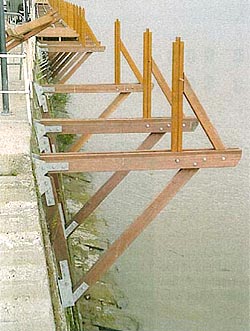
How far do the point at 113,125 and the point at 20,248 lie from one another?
3171 mm

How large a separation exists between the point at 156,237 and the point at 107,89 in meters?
2.27

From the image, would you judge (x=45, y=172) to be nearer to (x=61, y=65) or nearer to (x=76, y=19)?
(x=76, y=19)

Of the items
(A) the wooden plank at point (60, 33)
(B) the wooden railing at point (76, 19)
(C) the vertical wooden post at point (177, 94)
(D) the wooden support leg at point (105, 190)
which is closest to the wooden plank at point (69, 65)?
(A) the wooden plank at point (60, 33)

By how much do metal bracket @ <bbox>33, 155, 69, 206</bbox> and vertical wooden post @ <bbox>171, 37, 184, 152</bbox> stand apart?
0.94m

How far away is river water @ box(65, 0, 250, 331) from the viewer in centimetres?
817

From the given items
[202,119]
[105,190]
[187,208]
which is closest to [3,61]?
[105,190]

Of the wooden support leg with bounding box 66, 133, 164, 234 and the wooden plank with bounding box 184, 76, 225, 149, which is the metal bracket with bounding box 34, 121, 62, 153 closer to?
the wooden support leg with bounding box 66, 133, 164, 234

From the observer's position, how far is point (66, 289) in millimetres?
5668

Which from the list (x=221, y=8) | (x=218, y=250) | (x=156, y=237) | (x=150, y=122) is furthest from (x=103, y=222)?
(x=221, y=8)

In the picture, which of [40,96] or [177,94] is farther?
[40,96]

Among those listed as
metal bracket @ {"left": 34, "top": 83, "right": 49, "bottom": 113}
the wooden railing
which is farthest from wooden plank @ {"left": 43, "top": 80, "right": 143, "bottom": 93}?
the wooden railing

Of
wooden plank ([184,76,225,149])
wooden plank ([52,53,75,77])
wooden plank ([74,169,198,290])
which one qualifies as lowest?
wooden plank ([74,169,198,290])

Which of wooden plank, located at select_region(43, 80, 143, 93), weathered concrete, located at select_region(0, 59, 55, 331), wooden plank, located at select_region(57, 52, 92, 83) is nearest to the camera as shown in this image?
weathered concrete, located at select_region(0, 59, 55, 331)

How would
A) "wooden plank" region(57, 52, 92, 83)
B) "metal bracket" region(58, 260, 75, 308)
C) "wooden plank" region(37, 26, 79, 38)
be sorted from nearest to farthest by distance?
"metal bracket" region(58, 260, 75, 308) → "wooden plank" region(37, 26, 79, 38) → "wooden plank" region(57, 52, 92, 83)
